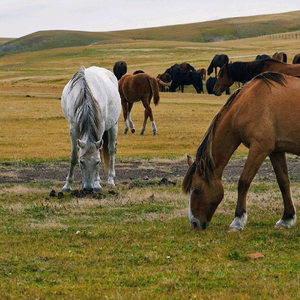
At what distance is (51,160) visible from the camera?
17219 mm

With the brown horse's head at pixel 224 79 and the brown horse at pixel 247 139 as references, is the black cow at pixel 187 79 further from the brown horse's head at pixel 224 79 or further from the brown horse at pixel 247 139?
the brown horse at pixel 247 139

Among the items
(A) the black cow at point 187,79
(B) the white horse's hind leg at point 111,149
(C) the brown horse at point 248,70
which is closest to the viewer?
(B) the white horse's hind leg at point 111,149

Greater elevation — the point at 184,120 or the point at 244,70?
the point at 244,70

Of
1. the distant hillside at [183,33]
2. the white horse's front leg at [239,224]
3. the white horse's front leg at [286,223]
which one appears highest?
the white horse's front leg at [239,224]

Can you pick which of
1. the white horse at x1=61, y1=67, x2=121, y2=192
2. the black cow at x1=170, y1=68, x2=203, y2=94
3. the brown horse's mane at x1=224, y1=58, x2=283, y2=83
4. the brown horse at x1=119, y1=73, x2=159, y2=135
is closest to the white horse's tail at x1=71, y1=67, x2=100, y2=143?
the white horse at x1=61, y1=67, x2=121, y2=192

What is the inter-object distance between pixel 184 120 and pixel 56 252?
22.3 m

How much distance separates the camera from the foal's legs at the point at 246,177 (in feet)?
26.2

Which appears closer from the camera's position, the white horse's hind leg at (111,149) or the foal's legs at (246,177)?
the foal's legs at (246,177)

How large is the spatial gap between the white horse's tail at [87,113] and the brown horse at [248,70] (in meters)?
5.09

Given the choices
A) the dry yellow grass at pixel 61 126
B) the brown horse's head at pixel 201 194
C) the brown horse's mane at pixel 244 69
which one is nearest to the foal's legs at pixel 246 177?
the brown horse's head at pixel 201 194

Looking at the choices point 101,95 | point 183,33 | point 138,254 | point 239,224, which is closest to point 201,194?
point 239,224

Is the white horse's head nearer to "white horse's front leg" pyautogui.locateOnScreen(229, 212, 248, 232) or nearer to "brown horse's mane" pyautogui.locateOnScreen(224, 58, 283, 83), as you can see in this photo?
"white horse's front leg" pyautogui.locateOnScreen(229, 212, 248, 232)

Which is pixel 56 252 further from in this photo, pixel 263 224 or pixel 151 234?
pixel 263 224

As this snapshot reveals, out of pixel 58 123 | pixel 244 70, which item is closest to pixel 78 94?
pixel 244 70
